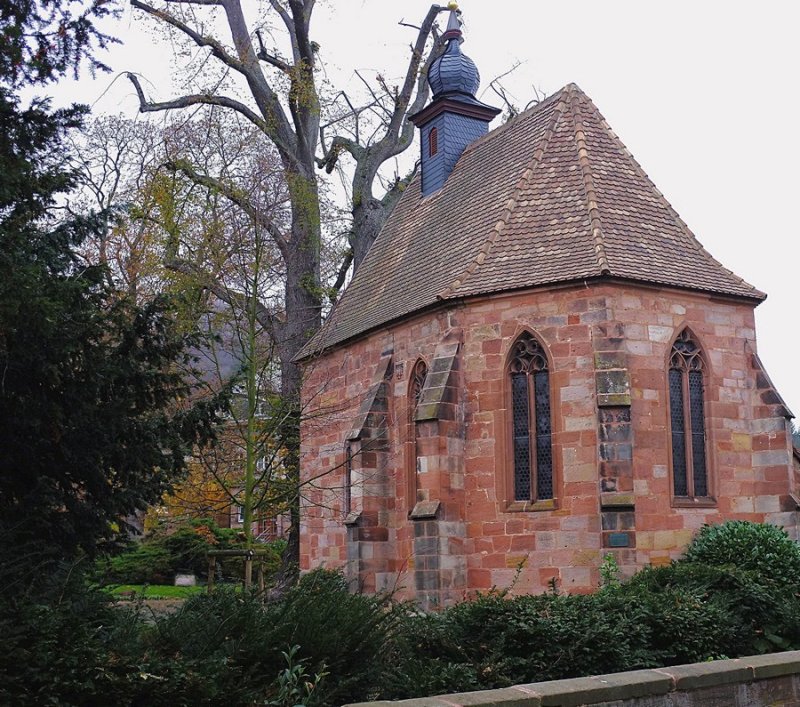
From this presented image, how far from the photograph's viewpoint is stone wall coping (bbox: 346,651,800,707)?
5.85m

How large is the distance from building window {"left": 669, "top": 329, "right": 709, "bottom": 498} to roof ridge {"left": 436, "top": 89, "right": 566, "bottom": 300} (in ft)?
10.9

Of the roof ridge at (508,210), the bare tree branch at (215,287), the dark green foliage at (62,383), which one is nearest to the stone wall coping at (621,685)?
the dark green foliage at (62,383)

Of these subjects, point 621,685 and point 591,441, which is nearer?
point 621,685

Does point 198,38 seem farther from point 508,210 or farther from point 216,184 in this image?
point 508,210

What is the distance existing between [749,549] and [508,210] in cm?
662

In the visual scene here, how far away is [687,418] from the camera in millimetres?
15305

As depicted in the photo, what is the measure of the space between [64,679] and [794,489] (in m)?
13.3

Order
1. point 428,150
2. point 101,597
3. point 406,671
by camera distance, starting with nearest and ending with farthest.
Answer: point 406,671
point 101,597
point 428,150

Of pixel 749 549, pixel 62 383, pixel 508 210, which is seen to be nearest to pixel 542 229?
pixel 508 210

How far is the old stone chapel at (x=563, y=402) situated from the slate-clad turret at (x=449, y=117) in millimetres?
3920

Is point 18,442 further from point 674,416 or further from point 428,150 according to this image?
point 428,150

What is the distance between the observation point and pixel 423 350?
54.6 feet

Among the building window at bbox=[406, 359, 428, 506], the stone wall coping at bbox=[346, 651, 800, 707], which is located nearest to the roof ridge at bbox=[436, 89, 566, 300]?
the building window at bbox=[406, 359, 428, 506]

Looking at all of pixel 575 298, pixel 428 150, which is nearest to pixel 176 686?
pixel 575 298
